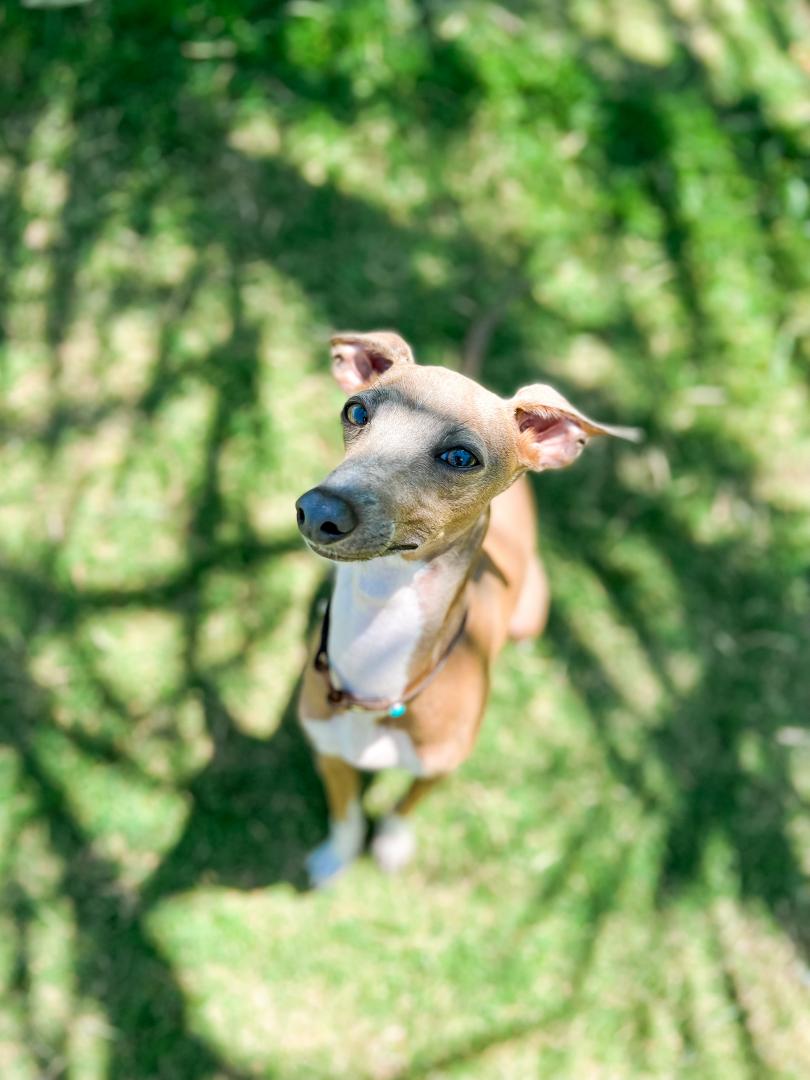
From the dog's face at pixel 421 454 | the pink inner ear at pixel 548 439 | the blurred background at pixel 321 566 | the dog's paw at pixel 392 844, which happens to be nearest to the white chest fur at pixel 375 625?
the dog's face at pixel 421 454

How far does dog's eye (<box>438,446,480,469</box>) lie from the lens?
296cm

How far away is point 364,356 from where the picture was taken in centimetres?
346

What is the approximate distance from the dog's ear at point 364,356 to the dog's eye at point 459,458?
0.47m

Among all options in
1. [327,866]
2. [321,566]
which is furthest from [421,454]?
[327,866]

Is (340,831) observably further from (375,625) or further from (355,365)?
(355,365)

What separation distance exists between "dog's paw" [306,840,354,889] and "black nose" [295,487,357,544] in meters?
2.50

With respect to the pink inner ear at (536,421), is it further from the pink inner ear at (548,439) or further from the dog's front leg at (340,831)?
the dog's front leg at (340,831)

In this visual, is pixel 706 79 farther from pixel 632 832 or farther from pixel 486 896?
pixel 486 896

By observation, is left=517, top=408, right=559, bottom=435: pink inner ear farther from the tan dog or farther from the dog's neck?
the dog's neck

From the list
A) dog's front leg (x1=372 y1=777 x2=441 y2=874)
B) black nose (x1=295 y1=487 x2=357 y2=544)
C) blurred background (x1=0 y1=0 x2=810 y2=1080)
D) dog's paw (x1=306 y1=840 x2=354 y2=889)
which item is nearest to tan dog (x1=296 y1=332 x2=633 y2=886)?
black nose (x1=295 y1=487 x2=357 y2=544)

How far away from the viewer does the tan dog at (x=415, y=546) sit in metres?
2.82

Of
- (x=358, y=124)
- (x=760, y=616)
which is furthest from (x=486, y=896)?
(x=358, y=124)

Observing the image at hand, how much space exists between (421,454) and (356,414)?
1.04 ft

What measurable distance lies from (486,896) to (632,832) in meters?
0.84
